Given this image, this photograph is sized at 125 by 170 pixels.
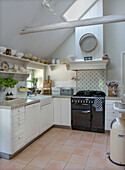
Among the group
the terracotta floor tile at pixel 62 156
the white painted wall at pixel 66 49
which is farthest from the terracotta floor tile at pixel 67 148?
the white painted wall at pixel 66 49

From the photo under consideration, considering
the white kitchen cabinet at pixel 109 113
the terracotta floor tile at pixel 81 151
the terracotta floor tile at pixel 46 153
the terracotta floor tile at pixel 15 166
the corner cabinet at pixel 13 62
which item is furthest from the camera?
the white kitchen cabinet at pixel 109 113

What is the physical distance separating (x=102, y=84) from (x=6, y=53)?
2.71 meters

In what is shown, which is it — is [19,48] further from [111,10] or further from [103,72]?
[111,10]

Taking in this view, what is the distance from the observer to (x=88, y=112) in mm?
3623

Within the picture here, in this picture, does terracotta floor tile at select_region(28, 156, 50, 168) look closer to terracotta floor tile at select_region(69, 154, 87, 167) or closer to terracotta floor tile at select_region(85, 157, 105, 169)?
terracotta floor tile at select_region(69, 154, 87, 167)

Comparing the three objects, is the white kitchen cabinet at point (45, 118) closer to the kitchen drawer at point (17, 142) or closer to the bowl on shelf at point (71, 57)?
the kitchen drawer at point (17, 142)

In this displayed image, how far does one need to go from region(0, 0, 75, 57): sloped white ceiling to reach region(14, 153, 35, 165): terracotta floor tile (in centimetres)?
217

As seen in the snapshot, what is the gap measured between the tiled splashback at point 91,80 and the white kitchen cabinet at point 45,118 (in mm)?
1194

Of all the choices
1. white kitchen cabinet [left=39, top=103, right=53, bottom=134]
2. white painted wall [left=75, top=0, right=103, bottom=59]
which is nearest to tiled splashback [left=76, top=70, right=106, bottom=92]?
white painted wall [left=75, top=0, right=103, bottom=59]

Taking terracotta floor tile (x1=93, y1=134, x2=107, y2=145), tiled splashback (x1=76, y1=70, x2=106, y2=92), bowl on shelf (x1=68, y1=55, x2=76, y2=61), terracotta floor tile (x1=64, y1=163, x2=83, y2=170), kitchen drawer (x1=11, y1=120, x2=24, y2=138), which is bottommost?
terracotta floor tile (x1=64, y1=163, x2=83, y2=170)

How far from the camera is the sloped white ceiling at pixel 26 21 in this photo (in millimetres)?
2484

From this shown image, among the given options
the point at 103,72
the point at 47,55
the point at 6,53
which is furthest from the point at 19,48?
the point at 103,72

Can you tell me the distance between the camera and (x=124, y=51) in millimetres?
3977

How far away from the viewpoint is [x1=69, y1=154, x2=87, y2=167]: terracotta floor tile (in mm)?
2289
